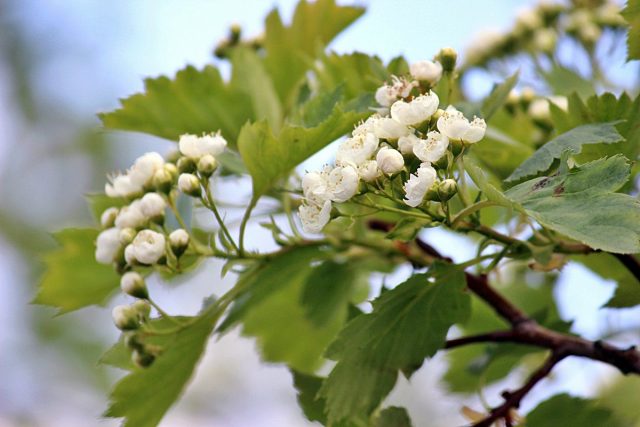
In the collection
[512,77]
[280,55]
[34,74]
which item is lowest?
[512,77]

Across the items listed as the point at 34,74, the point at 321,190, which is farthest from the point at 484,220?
the point at 34,74

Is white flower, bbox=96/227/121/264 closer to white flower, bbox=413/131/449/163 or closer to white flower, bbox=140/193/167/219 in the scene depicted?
white flower, bbox=140/193/167/219

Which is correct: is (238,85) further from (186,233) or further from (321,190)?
(321,190)

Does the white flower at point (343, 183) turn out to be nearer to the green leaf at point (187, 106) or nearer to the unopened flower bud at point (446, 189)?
the unopened flower bud at point (446, 189)

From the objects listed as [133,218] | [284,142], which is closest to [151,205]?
[133,218]

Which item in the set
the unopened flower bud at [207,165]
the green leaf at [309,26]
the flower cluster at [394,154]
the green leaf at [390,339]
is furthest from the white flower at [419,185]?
the green leaf at [309,26]

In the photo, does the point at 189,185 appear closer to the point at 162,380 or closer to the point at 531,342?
the point at 162,380
